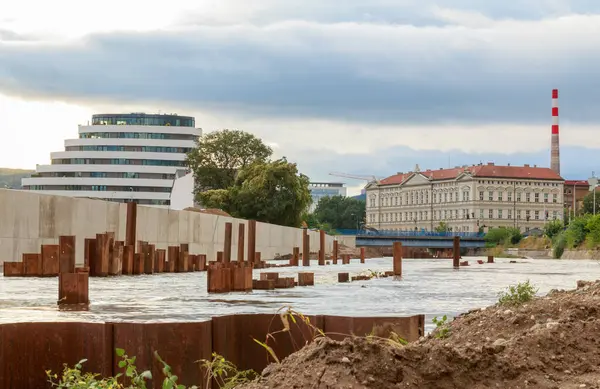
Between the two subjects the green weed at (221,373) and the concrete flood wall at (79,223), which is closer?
the green weed at (221,373)

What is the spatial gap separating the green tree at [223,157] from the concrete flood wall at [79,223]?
267ft

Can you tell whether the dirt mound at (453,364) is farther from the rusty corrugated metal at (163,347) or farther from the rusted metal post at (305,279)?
the rusted metal post at (305,279)

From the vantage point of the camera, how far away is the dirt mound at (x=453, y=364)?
6117mm

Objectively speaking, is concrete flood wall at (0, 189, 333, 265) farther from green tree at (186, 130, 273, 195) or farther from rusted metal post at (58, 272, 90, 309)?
green tree at (186, 130, 273, 195)

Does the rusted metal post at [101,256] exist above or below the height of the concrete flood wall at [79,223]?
below

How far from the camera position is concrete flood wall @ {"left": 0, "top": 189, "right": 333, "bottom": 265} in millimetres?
28359

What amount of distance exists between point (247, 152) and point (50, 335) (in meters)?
126

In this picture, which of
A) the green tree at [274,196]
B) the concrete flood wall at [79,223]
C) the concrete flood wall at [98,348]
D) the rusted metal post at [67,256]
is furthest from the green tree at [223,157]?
the concrete flood wall at [98,348]

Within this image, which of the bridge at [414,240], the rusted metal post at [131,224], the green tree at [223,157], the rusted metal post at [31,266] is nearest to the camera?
the rusted metal post at [31,266]

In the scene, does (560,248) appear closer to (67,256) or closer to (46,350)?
(67,256)

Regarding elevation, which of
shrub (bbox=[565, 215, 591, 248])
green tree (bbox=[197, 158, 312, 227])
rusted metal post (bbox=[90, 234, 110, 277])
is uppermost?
green tree (bbox=[197, 158, 312, 227])

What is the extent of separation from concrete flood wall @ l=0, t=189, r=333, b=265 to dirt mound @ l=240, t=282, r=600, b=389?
2190 cm

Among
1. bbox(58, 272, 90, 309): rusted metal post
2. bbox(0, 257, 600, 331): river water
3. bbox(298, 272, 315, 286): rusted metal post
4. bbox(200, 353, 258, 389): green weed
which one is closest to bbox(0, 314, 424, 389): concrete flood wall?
bbox(200, 353, 258, 389): green weed

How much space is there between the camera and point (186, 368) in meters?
8.24
